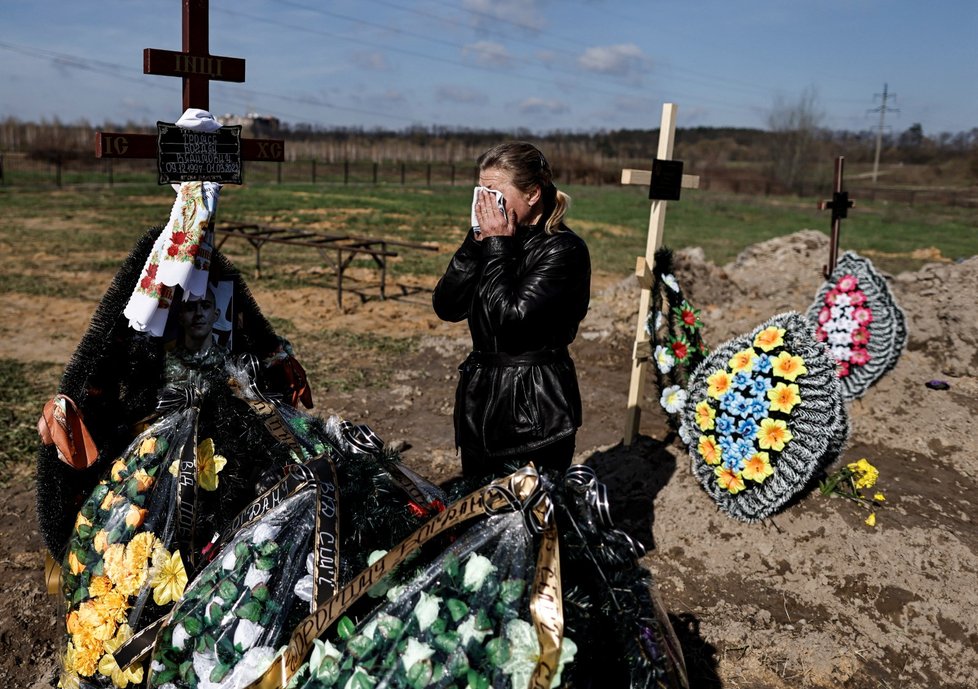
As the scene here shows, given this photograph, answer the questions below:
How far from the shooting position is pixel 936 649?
3197 mm

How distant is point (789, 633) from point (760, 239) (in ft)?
64.6

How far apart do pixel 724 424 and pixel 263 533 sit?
2.67 metres

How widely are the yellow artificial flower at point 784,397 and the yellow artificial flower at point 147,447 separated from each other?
2.78 meters

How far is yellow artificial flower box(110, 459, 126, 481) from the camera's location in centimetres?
241

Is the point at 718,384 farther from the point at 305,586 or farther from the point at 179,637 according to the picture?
the point at 179,637

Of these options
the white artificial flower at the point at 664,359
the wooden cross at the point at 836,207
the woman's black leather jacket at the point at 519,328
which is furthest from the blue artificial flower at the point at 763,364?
the wooden cross at the point at 836,207

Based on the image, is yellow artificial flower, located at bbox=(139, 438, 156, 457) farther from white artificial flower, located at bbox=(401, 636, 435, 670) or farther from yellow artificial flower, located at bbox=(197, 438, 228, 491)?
white artificial flower, located at bbox=(401, 636, 435, 670)

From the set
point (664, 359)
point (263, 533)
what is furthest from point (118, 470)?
point (664, 359)

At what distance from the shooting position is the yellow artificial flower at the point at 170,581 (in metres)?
2.26

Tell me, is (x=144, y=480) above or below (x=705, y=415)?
above

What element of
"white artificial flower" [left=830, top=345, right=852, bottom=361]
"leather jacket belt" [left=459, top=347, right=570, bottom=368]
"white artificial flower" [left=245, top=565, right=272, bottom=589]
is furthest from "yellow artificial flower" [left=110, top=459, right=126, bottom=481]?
"white artificial flower" [left=830, top=345, right=852, bottom=361]

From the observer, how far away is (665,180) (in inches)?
176

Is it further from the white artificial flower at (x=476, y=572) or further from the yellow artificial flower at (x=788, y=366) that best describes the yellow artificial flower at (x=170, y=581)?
the yellow artificial flower at (x=788, y=366)

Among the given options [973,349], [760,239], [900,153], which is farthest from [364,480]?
[900,153]
